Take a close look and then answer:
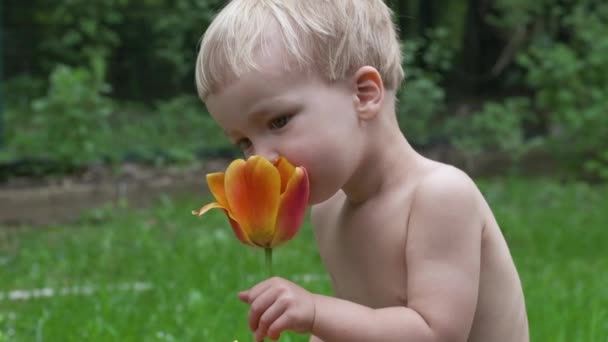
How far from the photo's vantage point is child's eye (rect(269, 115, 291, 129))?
1.60m

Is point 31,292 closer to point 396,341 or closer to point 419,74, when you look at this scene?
point 396,341

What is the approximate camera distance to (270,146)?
63.3 inches

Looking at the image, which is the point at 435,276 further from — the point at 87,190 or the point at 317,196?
the point at 87,190

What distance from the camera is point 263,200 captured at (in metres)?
1.45

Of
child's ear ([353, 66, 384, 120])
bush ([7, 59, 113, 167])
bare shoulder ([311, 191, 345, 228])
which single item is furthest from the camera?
bush ([7, 59, 113, 167])

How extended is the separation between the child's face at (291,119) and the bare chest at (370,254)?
0.51 ft

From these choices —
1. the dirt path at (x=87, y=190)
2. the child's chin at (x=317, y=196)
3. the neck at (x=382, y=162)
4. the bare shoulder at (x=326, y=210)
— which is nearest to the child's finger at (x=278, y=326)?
the child's chin at (x=317, y=196)

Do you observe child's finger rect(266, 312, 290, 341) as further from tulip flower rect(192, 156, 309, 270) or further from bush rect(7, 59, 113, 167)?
bush rect(7, 59, 113, 167)

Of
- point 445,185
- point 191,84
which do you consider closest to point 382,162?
point 445,185

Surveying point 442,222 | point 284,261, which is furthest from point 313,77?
point 284,261

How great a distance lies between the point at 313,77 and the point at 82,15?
4.82 metres

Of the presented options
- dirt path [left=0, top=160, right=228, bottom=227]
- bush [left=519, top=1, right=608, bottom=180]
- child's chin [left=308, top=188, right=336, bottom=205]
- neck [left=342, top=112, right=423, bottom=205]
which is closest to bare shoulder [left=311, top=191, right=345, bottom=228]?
neck [left=342, top=112, right=423, bottom=205]

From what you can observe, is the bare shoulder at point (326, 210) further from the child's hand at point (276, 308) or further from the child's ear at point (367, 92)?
the child's hand at point (276, 308)

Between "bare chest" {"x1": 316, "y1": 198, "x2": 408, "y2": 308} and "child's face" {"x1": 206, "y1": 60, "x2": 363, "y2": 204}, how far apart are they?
15 cm
